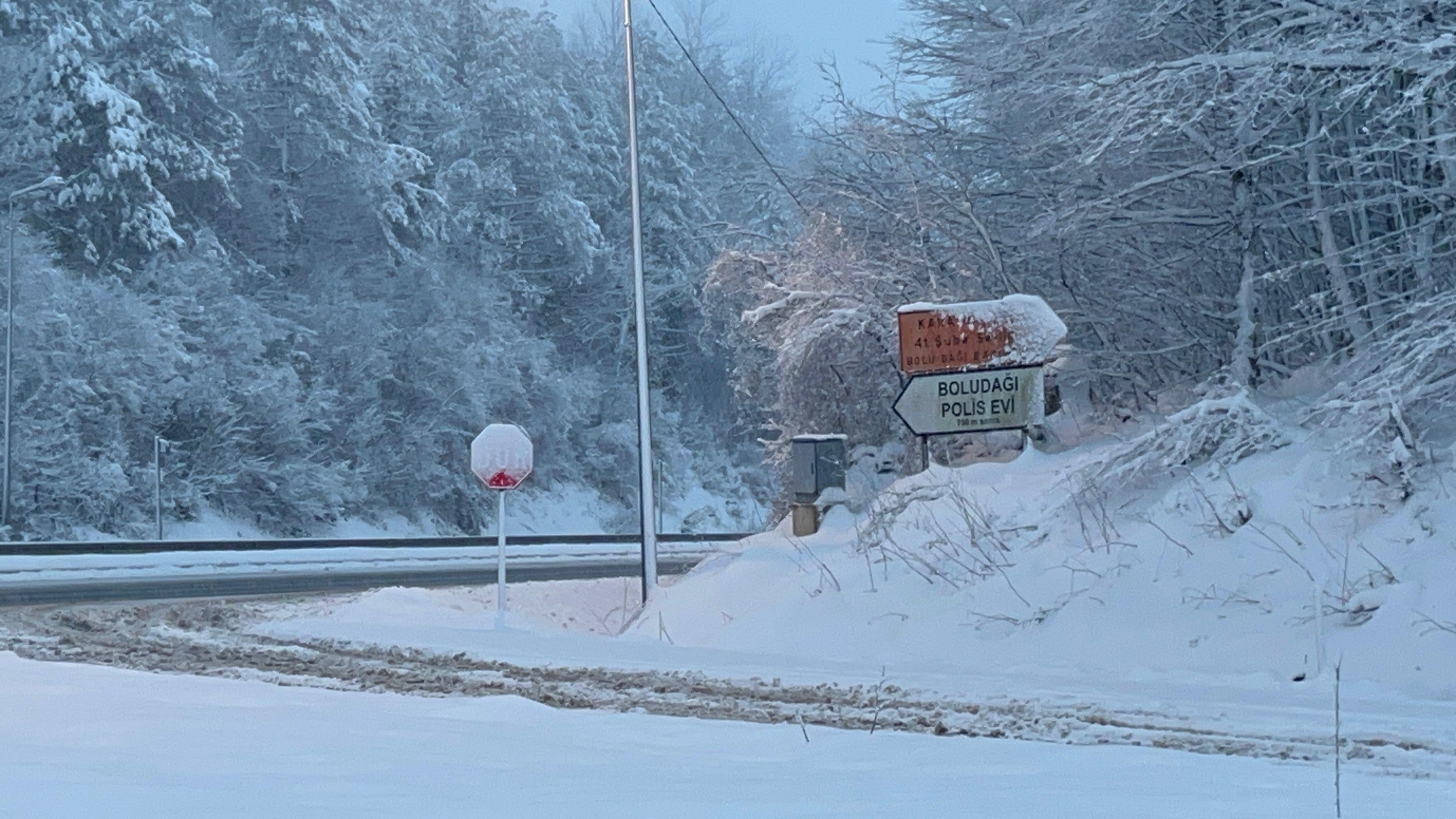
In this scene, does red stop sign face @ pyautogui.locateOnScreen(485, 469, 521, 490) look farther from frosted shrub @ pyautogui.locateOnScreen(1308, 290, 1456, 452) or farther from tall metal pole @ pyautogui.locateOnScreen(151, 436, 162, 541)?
tall metal pole @ pyautogui.locateOnScreen(151, 436, 162, 541)

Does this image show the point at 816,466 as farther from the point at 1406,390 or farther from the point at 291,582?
the point at 291,582

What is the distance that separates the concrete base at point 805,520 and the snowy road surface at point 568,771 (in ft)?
25.9

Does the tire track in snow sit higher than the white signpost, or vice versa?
the white signpost

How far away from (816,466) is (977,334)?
247 centimetres

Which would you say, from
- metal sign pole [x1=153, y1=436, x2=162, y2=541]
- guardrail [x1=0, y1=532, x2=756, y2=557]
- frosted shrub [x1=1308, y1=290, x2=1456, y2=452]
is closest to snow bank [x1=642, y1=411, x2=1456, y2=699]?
frosted shrub [x1=1308, y1=290, x2=1456, y2=452]

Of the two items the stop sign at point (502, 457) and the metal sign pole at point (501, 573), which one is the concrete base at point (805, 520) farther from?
the metal sign pole at point (501, 573)

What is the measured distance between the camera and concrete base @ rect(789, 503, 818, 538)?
51.9 feet

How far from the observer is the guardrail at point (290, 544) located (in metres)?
24.4

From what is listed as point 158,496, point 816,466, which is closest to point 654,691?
point 816,466

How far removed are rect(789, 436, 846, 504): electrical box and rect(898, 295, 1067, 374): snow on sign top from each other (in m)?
1.54

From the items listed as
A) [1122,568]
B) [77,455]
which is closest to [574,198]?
[77,455]

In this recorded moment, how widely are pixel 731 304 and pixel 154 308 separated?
1778 cm

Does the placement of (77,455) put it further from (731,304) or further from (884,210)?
(884,210)

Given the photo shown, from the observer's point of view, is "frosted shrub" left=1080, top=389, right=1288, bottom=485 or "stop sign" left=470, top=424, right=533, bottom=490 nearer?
"frosted shrub" left=1080, top=389, right=1288, bottom=485
